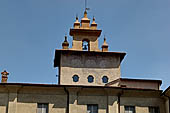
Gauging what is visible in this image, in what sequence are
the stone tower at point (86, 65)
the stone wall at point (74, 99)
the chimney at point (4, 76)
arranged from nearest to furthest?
the stone wall at point (74, 99) → the chimney at point (4, 76) → the stone tower at point (86, 65)

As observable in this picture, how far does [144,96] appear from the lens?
34094 millimetres

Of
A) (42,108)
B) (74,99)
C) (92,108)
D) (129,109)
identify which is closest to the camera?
(42,108)

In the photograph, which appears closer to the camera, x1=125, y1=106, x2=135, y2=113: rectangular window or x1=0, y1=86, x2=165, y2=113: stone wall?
x1=0, y1=86, x2=165, y2=113: stone wall

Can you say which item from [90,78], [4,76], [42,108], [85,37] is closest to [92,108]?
[42,108]

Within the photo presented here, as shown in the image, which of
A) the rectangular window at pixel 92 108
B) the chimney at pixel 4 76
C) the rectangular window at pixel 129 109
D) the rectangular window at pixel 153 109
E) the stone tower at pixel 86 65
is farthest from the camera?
the stone tower at pixel 86 65

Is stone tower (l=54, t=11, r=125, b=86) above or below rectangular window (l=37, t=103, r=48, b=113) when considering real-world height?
above

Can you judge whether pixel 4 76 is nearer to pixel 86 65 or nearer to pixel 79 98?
pixel 79 98

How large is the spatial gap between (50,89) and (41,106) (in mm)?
1644

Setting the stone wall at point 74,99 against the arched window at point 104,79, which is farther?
the arched window at point 104,79

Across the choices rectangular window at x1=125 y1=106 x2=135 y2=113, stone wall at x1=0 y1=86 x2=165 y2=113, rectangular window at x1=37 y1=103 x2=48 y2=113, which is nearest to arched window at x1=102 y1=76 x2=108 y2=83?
stone wall at x1=0 y1=86 x2=165 y2=113

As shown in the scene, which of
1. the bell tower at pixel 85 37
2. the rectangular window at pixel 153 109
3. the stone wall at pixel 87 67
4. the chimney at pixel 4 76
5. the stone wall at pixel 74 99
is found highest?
the bell tower at pixel 85 37

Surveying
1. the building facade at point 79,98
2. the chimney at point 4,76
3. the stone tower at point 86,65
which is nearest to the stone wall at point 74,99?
the building facade at point 79,98

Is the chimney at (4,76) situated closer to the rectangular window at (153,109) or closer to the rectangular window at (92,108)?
the rectangular window at (92,108)

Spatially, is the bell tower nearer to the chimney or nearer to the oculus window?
the oculus window
